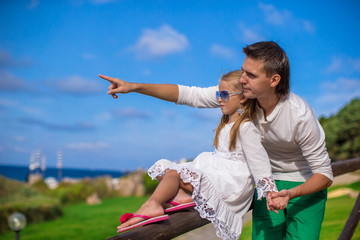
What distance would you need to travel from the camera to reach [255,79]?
1.96 m

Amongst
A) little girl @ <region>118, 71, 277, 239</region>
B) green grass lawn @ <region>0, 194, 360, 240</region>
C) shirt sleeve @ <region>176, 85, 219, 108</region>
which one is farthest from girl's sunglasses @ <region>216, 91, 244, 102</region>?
green grass lawn @ <region>0, 194, 360, 240</region>

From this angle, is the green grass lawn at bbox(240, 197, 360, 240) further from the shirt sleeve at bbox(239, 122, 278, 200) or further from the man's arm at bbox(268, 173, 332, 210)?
the shirt sleeve at bbox(239, 122, 278, 200)

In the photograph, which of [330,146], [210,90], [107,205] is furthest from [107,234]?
[210,90]

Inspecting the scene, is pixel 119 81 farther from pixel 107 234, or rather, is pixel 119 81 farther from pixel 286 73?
pixel 107 234

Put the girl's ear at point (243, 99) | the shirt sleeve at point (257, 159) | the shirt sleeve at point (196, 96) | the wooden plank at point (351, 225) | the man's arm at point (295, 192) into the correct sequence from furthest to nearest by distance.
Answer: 1. the wooden plank at point (351, 225)
2. the shirt sleeve at point (196, 96)
3. the girl's ear at point (243, 99)
4. the shirt sleeve at point (257, 159)
5. the man's arm at point (295, 192)

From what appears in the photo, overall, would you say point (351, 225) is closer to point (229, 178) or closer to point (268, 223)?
point (268, 223)

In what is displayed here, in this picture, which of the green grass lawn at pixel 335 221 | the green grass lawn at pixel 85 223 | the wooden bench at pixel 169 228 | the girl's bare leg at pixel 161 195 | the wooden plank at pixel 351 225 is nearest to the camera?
the wooden bench at pixel 169 228

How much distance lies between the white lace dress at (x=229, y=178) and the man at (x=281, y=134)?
168 mm

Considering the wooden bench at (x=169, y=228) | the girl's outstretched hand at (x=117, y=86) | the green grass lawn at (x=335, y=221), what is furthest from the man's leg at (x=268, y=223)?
the green grass lawn at (x=335, y=221)

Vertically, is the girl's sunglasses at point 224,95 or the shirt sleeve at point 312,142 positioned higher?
the girl's sunglasses at point 224,95

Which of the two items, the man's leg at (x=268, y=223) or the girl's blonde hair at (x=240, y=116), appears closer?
the girl's blonde hair at (x=240, y=116)

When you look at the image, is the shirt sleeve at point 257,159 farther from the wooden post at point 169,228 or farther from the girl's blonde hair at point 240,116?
the wooden post at point 169,228

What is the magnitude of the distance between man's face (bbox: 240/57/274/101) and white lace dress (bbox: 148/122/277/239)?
0.68 ft

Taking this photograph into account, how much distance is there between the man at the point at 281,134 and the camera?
1.97 meters
